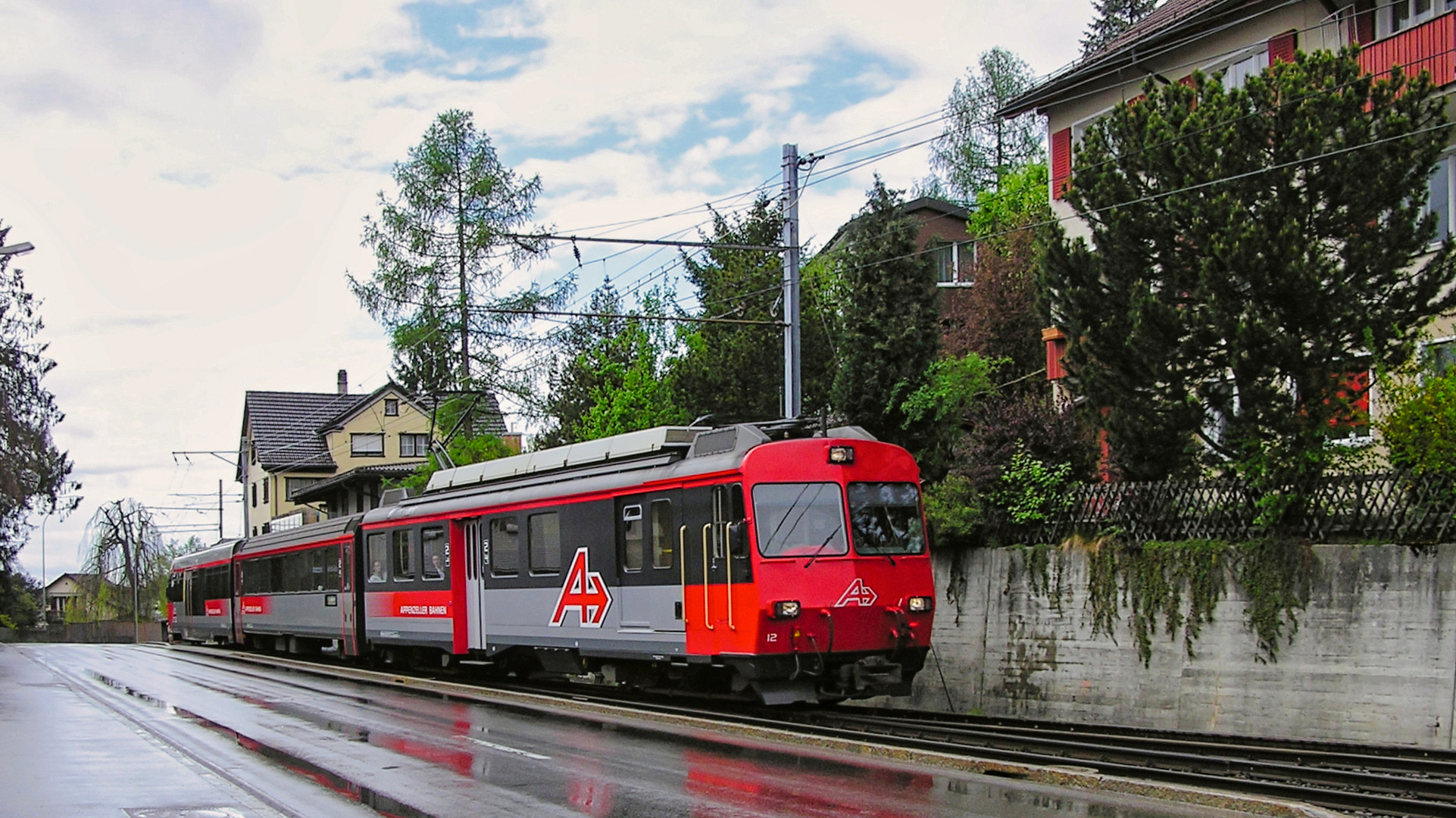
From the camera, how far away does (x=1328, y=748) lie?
43.5 feet

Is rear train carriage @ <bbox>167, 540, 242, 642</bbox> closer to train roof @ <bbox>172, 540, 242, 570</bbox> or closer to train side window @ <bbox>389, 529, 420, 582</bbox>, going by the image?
train roof @ <bbox>172, 540, 242, 570</bbox>

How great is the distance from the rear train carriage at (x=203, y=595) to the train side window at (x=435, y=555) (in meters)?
16.3

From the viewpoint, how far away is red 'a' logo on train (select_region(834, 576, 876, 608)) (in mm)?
15242

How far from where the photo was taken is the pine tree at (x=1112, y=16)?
2175 inches

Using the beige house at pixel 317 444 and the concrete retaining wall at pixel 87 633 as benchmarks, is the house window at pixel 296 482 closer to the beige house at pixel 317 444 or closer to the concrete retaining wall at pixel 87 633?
the beige house at pixel 317 444

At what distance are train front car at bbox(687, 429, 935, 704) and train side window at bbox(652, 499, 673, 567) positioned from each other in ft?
1.67

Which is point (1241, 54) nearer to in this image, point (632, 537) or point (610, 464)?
point (610, 464)

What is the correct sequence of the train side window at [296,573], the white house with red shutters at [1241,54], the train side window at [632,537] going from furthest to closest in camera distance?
the train side window at [296,573]
the white house with red shutters at [1241,54]
the train side window at [632,537]

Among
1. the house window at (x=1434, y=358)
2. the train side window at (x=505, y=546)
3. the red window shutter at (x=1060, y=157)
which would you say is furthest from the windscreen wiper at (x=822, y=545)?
the red window shutter at (x=1060, y=157)

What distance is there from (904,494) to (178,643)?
39846mm

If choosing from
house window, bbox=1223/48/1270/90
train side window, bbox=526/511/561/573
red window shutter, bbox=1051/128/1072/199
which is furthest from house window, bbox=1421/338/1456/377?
train side window, bbox=526/511/561/573

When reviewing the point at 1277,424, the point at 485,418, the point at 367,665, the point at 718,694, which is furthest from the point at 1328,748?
the point at 485,418

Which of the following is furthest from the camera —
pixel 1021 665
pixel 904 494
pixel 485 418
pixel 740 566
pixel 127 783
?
pixel 485 418

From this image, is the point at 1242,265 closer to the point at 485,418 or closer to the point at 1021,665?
the point at 1021,665
